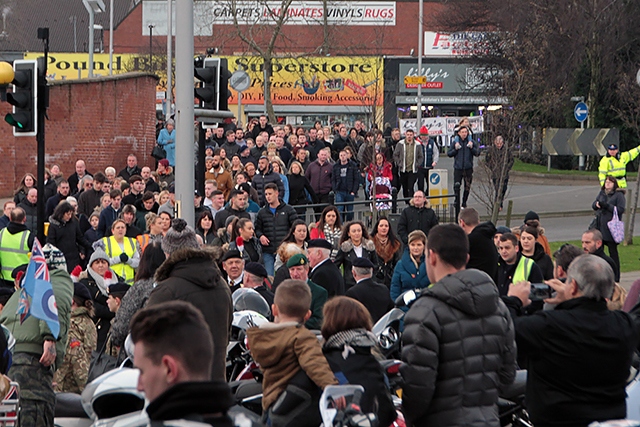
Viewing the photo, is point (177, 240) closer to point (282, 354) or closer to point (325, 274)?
point (282, 354)

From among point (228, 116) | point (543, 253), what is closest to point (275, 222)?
point (228, 116)

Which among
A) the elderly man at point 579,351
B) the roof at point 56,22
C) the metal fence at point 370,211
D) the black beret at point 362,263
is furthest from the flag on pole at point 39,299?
the roof at point 56,22

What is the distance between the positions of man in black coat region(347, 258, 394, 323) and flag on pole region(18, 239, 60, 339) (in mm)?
3247

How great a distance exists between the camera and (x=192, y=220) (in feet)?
38.1

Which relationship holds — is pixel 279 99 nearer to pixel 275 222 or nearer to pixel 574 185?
pixel 574 185

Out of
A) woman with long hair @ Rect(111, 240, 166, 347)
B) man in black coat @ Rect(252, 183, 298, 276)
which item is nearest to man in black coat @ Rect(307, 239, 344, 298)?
woman with long hair @ Rect(111, 240, 166, 347)

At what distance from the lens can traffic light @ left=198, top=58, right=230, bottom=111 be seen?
12414 millimetres

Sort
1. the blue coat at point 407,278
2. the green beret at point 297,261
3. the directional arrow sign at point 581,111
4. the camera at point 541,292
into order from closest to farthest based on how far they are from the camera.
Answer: the camera at point 541,292, the green beret at point 297,261, the blue coat at point 407,278, the directional arrow sign at point 581,111

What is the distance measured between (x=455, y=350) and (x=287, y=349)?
1167mm

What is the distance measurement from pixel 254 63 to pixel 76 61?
1222 centimetres

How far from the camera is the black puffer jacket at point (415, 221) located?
55.3 feet

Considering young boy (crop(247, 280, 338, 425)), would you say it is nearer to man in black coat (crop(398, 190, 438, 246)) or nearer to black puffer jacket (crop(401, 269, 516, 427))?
black puffer jacket (crop(401, 269, 516, 427))

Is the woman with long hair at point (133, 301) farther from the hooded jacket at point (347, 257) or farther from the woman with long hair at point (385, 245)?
the woman with long hair at point (385, 245)

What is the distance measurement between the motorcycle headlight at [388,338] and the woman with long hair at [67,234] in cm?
883
